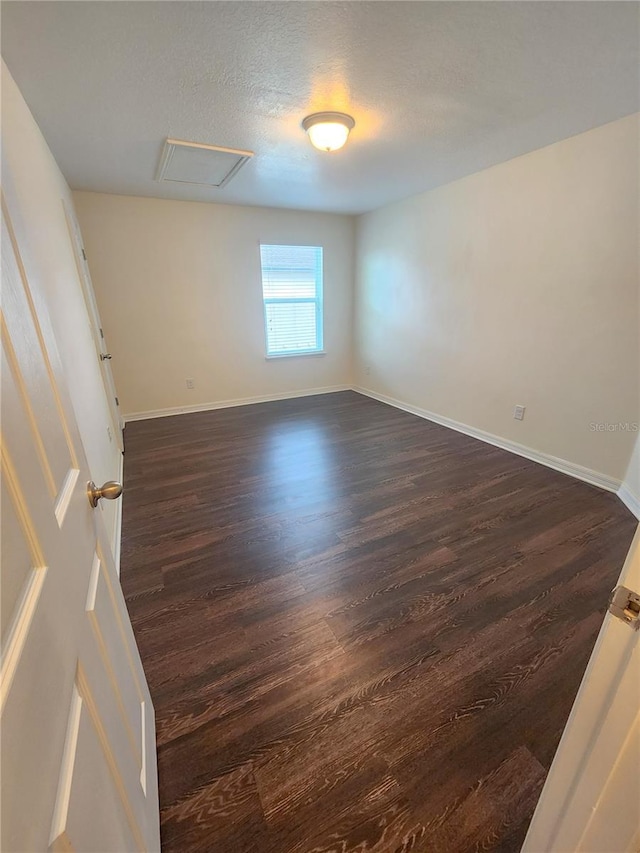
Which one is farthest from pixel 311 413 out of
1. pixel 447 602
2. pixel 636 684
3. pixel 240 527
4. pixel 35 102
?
pixel 636 684

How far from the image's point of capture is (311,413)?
4531mm

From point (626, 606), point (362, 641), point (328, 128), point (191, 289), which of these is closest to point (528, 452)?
point (362, 641)

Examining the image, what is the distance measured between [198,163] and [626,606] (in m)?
3.56

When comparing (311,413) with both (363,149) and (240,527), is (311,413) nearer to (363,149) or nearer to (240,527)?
(240,527)

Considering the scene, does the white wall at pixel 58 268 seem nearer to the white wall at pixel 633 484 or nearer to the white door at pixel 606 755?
the white door at pixel 606 755

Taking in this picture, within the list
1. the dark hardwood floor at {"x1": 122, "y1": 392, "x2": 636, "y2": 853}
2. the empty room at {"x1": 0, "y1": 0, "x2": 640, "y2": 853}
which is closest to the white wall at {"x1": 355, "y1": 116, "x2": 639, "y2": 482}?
the empty room at {"x1": 0, "y1": 0, "x2": 640, "y2": 853}

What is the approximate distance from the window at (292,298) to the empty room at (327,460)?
46cm

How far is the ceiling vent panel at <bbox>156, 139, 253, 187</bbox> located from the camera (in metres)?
2.55

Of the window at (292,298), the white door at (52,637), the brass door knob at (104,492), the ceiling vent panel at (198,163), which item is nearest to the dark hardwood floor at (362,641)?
the white door at (52,637)

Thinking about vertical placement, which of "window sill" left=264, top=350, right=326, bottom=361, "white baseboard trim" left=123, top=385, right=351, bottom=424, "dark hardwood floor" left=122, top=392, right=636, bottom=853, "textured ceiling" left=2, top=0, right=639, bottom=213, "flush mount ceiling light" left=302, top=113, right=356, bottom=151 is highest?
"textured ceiling" left=2, top=0, right=639, bottom=213

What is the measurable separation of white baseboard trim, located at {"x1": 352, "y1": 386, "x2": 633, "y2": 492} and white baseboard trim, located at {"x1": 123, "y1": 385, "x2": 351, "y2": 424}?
122 centimetres

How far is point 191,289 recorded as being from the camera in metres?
4.27

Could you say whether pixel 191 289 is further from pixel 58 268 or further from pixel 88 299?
pixel 58 268

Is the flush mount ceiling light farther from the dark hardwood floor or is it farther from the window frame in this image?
the window frame
